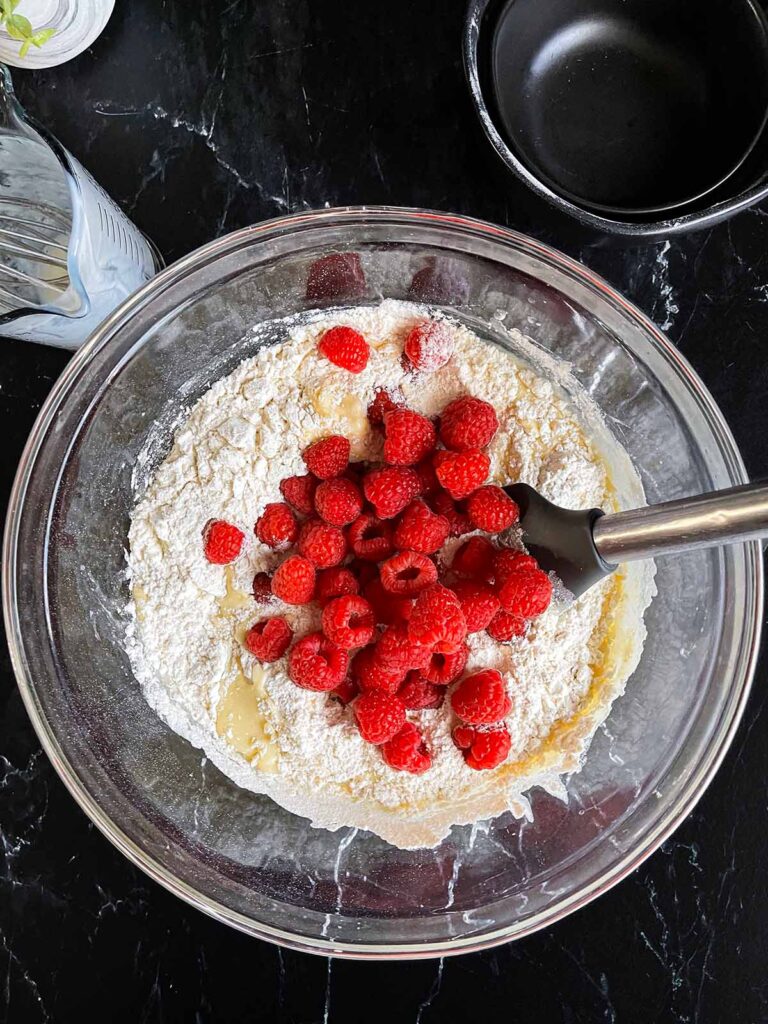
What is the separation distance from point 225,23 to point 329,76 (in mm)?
225

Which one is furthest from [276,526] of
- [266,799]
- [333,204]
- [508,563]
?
[333,204]

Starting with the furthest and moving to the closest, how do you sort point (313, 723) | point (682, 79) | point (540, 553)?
point (682, 79), point (313, 723), point (540, 553)

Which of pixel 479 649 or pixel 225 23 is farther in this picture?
pixel 225 23

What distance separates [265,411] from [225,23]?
78cm

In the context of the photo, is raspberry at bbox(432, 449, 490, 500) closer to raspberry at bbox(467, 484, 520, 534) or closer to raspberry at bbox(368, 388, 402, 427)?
raspberry at bbox(467, 484, 520, 534)

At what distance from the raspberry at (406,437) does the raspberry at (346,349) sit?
0.11 meters

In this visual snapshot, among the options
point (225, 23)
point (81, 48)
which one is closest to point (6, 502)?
point (81, 48)

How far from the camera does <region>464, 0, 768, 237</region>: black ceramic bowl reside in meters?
1.61

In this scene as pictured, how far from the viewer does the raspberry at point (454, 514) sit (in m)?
1.54

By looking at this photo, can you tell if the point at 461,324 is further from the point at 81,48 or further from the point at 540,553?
the point at 81,48

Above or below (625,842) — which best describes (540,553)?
above

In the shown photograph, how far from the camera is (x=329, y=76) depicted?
1.70m

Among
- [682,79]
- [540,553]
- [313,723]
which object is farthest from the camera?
[682,79]

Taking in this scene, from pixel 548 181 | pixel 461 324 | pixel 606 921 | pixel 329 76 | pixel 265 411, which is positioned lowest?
pixel 606 921
